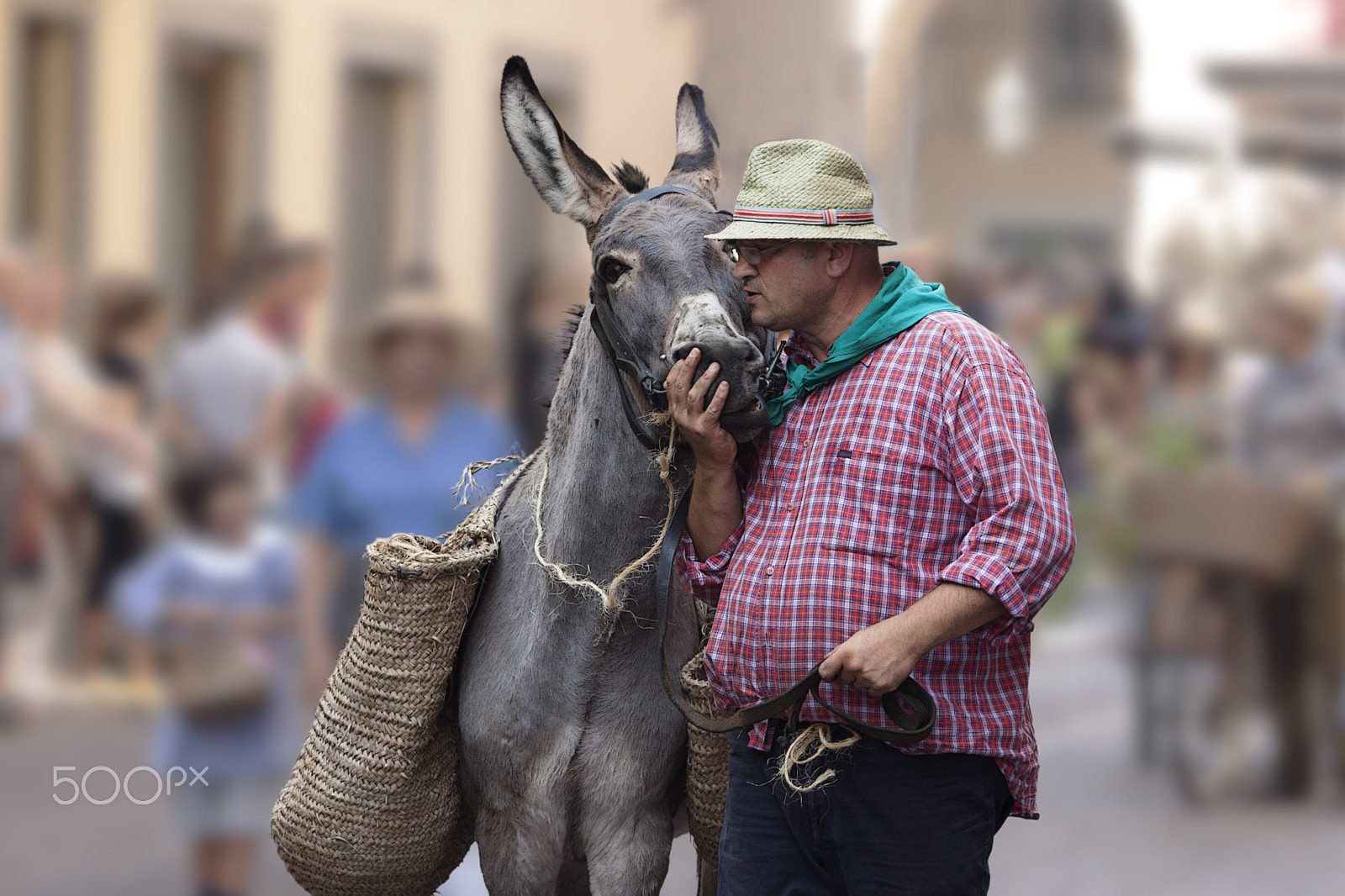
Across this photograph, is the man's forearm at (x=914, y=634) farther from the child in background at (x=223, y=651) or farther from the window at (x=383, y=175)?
the window at (x=383, y=175)

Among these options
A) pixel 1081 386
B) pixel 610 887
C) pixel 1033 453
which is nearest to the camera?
pixel 1033 453

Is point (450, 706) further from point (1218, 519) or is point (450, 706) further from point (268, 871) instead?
point (1218, 519)

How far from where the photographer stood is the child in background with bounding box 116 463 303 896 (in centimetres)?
544

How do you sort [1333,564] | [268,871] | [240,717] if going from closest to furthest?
[240,717] → [268,871] → [1333,564]

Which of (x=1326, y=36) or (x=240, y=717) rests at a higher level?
(x=1326, y=36)

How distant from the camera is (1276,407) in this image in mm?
7973

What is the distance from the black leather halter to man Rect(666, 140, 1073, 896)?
0.56 feet

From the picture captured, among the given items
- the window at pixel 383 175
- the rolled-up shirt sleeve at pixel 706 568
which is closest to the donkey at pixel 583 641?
the rolled-up shirt sleeve at pixel 706 568

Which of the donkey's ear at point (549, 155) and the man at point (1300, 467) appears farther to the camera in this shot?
the man at point (1300, 467)

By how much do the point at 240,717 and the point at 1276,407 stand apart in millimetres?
5437

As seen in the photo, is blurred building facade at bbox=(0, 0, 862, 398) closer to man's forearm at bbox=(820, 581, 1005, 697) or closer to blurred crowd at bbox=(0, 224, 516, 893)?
blurred crowd at bbox=(0, 224, 516, 893)

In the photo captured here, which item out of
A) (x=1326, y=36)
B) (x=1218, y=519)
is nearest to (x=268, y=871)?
(x=1218, y=519)

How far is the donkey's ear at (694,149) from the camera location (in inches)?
132

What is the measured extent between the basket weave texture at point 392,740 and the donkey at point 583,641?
0.09 m
